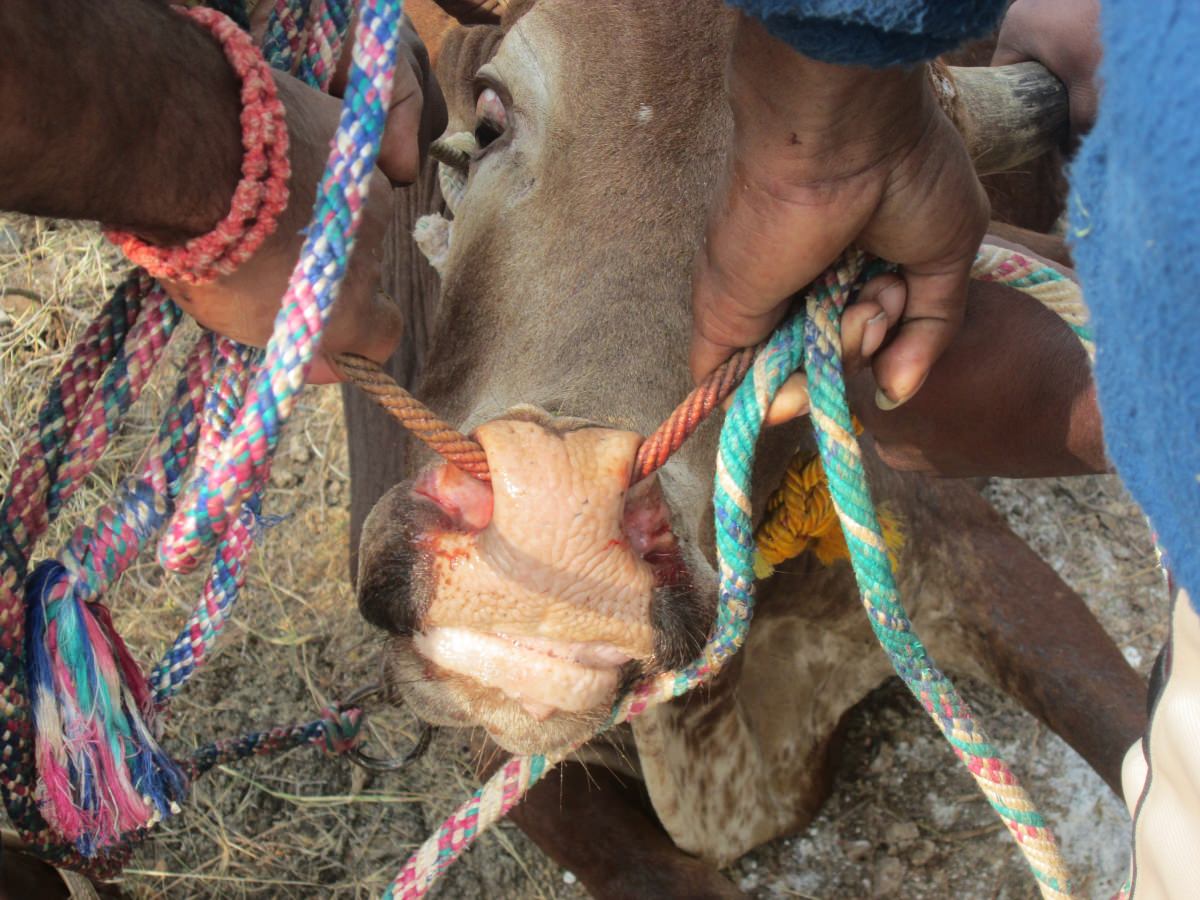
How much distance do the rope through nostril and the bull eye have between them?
97 cm

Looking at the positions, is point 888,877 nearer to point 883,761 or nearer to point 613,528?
point 883,761

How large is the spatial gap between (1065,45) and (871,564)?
1.75m

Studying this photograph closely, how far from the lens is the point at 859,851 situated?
310 cm

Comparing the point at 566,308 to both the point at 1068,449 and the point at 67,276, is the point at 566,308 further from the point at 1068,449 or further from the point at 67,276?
the point at 67,276

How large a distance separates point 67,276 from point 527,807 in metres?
2.81

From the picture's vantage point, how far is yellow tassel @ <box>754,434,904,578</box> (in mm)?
2334

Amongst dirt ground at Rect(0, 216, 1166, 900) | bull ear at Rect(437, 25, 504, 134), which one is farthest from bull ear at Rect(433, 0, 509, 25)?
dirt ground at Rect(0, 216, 1166, 900)

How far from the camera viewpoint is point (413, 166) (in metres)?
1.41

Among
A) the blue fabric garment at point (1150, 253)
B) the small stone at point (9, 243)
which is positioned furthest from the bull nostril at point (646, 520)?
the small stone at point (9, 243)

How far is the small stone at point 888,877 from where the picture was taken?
9.89 ft

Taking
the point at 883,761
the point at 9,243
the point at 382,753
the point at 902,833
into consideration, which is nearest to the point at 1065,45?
the point at 883,761

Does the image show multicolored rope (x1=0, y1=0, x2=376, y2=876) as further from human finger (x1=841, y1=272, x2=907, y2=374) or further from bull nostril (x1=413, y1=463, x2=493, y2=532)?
human finger (x1=841, y1=272, x2=907, y2=374)

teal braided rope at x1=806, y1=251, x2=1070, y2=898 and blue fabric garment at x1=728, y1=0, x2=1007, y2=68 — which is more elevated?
blue fabric garment at x1=728, y1=0, x2=1007, y2=68

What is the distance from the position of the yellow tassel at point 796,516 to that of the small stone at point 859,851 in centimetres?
104
